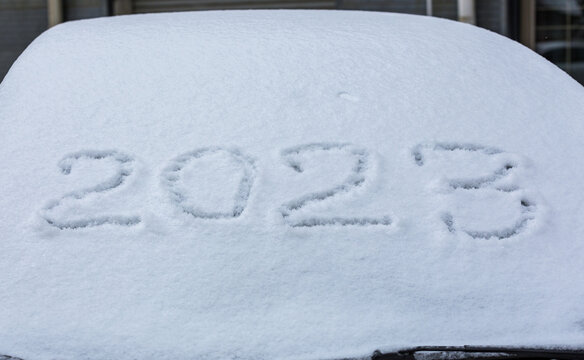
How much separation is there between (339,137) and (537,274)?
1.57ft

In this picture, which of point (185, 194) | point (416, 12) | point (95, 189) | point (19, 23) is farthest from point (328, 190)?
point (19, 23)

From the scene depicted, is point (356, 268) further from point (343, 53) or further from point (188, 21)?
point (188, 21)

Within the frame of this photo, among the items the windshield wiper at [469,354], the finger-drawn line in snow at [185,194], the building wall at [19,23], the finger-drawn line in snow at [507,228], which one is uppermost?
the building wall at [19,23]

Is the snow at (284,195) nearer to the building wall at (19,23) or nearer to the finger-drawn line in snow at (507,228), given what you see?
the finger-drawn line in snow at (507,228)

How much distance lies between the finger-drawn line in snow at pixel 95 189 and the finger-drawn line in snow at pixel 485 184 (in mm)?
562

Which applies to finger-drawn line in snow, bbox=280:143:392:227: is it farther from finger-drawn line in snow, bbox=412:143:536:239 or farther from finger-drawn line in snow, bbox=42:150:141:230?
finger-drawn line in snow, bbox=42:150:141:230

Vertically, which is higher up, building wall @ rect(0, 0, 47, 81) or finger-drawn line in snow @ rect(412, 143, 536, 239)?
building wall @ rect(0, 0, 47, 81)

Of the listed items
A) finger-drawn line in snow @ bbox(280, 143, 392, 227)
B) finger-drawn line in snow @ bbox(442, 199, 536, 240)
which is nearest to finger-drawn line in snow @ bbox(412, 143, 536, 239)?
finger-drawn line in snow @ bbox(442, 199, 536, 240)

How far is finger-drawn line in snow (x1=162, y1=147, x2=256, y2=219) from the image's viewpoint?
61.9 inches

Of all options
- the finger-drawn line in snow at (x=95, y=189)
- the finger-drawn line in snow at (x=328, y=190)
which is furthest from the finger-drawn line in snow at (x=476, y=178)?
the finger-drawn line in snow at (x=95, y=189)

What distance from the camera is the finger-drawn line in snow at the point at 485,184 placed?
5.13 ft

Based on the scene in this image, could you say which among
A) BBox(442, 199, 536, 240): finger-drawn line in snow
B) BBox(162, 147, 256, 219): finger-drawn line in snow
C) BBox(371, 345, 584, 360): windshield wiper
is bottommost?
BBox(371, 345, 584, 360): windshield wiper

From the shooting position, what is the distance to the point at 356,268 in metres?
1.45

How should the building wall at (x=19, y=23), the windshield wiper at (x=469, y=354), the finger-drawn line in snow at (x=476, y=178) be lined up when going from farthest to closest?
the building wall at (x=19, y=23) < the finger-drawn line in snow at (x=476, y=178) < the windshield wiper at (x=469, y=354)
